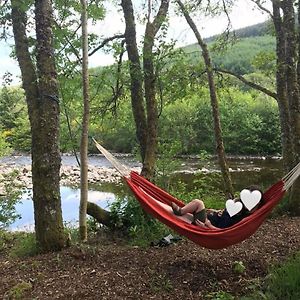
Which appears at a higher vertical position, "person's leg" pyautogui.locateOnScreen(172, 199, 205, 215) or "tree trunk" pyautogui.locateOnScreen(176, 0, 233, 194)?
"tree trunk" pyautogui.locateOnScreen(176, 0, 233, 194)

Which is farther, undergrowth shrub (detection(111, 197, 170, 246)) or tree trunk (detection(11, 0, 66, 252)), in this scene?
undergrowth shrub (detection(111, 197, 170, 246))

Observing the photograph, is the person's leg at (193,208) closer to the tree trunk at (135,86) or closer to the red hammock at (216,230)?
the red hammock at (216,230)

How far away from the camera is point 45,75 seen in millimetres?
3238

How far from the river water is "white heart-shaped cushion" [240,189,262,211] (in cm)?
254

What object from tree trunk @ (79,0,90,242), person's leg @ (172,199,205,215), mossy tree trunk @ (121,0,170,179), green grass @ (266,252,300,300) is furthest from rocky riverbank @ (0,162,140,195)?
green grass @ (266,252,300,300)

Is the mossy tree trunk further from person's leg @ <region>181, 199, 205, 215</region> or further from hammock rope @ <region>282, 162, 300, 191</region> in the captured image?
hammock rope @ <region>282, 162, 300, 191</region>

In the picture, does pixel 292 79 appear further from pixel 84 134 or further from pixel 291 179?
pixel 84 134

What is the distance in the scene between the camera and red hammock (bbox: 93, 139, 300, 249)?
105 inches

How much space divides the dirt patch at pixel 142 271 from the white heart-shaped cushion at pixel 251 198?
363 mm

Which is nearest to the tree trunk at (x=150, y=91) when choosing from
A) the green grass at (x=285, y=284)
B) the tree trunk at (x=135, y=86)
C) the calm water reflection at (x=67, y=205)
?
the tree trunk at (x=135, y=86)

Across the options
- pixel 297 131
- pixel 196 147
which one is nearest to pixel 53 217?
pixel 297 131

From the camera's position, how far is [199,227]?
2.84 metres

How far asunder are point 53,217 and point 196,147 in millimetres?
13683

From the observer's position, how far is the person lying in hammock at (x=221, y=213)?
308cm
